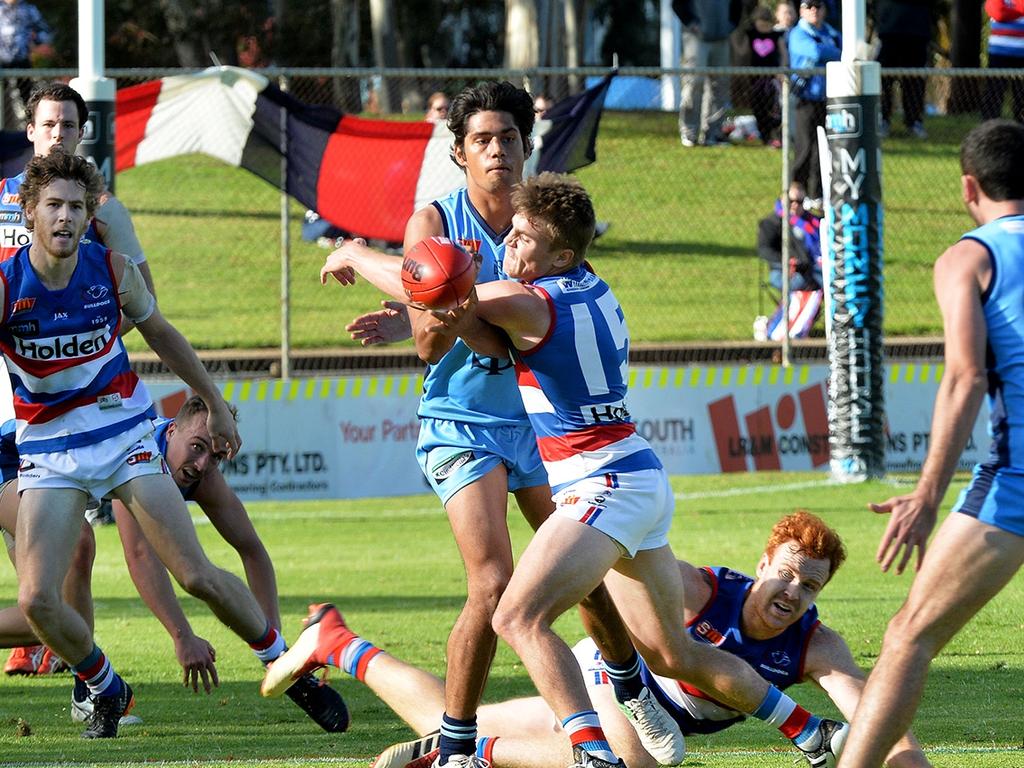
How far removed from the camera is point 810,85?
17641 mm

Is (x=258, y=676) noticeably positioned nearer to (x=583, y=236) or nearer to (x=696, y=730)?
(x=696, y=730)

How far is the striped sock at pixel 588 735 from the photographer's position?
5.40 meters

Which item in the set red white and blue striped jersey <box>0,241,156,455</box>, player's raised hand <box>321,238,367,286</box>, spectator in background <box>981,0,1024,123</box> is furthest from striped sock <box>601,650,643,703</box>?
spectator in background <box>981,0,1024,123</box>

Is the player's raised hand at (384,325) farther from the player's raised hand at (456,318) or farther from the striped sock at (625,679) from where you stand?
the striped sock at (625,679)

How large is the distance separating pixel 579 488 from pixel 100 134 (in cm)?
875

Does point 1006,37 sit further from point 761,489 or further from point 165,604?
point 165,604

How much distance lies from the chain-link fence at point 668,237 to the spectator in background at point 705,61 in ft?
0.84

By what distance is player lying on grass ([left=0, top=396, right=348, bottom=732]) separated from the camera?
7.02 m

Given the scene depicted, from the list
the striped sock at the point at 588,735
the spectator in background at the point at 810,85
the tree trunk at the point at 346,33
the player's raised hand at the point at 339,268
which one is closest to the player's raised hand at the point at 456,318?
the player's raised hand at the point at 339,268

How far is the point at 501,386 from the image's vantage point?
6.35 meters

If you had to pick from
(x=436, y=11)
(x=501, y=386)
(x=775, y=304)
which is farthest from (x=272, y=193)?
(x=501, y=386)

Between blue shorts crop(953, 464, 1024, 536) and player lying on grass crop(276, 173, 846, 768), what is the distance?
3.48 ft

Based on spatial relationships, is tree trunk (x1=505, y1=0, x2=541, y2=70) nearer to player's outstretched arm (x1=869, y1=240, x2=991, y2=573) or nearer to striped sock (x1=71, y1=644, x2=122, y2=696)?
striped sock (x1=71, y1=644, x2=122, y2=696)

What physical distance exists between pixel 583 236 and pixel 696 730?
1891 millimetres
